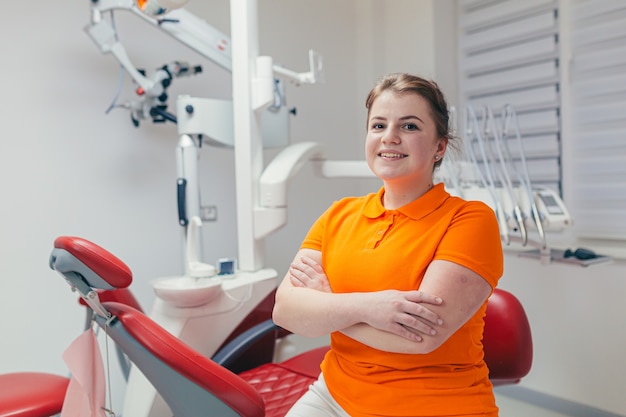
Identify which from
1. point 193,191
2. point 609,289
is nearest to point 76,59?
point 193,191

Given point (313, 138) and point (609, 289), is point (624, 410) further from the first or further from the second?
point (313, 138)

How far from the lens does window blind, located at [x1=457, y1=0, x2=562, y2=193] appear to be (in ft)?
10.1

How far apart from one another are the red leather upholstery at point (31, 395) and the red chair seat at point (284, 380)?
64cm

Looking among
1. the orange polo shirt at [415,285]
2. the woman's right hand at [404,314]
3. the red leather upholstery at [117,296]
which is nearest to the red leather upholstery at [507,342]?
the orange polo shirt at [415,285]

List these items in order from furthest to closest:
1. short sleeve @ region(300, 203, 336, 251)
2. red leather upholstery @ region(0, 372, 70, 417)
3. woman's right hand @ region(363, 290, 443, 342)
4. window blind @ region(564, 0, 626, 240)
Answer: window blind @ region(564, 0, 626, 240)
red leather upholstery @ region(0, 372, 70, 417)
short sleeve @ region(300, 203, 336, 251)
woman's right hand @ region(363, 290, 443, 342)

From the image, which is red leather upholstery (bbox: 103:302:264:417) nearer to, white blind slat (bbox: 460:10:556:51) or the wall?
the wall

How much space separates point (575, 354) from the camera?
278 centimetres

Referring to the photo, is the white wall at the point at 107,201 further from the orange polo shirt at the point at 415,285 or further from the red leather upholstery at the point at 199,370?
the orange polo shirt at the point at 415,285

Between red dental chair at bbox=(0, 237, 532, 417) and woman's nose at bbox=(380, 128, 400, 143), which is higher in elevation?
woman's nose at bbox=(380, 128, 400, 143)

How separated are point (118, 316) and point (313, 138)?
7.93ft

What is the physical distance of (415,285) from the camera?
1268mm

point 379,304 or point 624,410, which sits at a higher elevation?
point 379,304

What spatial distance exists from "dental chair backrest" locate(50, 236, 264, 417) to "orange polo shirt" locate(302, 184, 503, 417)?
249 mm

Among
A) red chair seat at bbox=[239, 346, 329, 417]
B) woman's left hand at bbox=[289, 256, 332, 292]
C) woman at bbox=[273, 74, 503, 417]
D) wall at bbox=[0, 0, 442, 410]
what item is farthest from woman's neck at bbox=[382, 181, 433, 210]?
wall at bbox=[0, 0, 442, 410]
